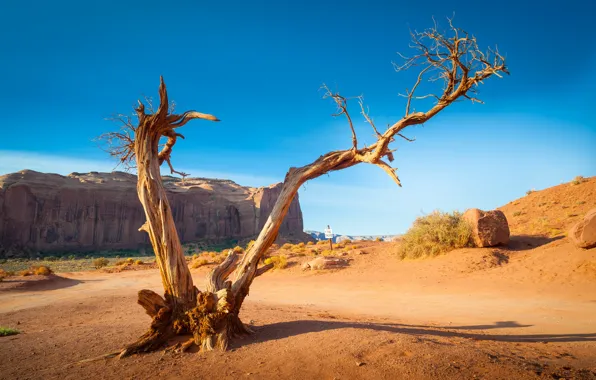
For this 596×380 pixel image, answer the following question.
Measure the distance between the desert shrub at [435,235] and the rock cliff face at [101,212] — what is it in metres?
63.3

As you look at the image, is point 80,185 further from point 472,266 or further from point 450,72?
point 450,72

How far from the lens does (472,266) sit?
1725 cm

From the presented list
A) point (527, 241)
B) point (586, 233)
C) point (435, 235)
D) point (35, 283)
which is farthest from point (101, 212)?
point (586, 233)

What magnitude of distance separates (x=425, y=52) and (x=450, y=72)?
1.96ft

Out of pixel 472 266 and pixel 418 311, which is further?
pixel 472 266

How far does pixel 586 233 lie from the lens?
48.4 feet

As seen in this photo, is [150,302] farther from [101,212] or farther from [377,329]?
[101,212]

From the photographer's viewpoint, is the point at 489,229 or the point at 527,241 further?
the point at 527,241

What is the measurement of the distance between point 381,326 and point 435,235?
13.9 metres

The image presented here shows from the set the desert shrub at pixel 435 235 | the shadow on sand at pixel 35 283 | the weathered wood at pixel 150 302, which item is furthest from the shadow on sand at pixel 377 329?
the shadow on sand at pixel 35 283

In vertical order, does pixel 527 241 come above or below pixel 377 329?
above

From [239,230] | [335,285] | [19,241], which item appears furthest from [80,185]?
[335,285]

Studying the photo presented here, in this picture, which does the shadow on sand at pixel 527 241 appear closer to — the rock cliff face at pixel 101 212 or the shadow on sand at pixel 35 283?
the shadow on sand at pixel 35 283

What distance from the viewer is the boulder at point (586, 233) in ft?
48.0
